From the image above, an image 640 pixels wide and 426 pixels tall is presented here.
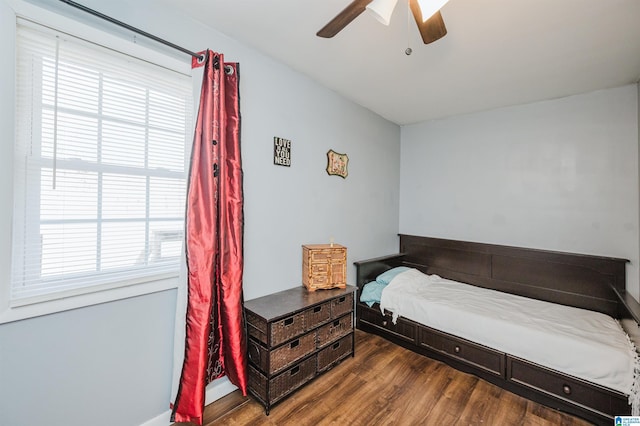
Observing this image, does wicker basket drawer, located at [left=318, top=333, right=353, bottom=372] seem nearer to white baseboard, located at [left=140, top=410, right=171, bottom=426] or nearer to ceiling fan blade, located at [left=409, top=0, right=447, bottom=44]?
white baseboard, located at [left=140, top=410, right=171, bottom=426]

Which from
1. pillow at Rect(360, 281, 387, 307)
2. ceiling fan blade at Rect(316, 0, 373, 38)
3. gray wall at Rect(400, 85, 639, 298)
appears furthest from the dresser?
gray wall at Rect(400, 85, 639, 298)

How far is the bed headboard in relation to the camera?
247 cm

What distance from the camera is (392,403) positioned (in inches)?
76.1

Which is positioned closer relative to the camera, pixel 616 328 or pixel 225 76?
pixel 225 76

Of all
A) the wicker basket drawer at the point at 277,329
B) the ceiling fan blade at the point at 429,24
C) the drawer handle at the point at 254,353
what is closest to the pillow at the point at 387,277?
the wicker basket drawer at the point at 277,329

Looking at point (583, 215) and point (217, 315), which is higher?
point (583, 215)

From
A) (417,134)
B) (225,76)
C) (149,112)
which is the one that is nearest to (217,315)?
(149,112)

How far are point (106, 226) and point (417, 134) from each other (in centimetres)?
352

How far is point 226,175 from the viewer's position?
1.78m

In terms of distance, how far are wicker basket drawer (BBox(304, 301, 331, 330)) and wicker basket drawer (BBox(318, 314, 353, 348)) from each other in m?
0.07

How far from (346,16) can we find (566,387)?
2.68 metres

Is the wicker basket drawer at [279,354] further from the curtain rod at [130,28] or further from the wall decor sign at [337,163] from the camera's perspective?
the curtain rod at [130,28]

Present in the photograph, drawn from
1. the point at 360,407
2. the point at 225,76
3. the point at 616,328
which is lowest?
the point at 360,407

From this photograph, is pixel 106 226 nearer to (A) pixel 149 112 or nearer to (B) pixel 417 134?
(A) pixel 149 112
